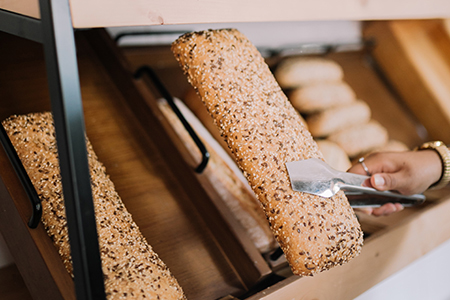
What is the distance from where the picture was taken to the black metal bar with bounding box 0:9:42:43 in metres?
0.52

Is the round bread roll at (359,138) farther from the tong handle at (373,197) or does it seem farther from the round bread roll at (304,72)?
the tong handle at (373,197)

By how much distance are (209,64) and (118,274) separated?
1.64ft

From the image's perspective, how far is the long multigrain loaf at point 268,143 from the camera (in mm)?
749

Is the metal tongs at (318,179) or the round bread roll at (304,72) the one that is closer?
the metal tongs at (318,179)

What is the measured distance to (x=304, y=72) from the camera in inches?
61.7

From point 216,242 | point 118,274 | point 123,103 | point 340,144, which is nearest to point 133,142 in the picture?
point 123,103

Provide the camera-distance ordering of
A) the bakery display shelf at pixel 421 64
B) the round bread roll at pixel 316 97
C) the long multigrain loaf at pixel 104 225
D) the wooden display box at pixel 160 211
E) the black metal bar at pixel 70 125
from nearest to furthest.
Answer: the black metal bar at pixel 70 125 → the long multigrain loaf at pixel 104 225 → the wooden display box at pixel 160 211 → the round bread roll at pixel 316 97 → the bakery display shelf at pixel 421 64

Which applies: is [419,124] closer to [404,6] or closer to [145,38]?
[404,6]

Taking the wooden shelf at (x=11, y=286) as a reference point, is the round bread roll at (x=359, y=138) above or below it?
below

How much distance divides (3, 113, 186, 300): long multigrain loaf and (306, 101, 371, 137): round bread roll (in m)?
0.99

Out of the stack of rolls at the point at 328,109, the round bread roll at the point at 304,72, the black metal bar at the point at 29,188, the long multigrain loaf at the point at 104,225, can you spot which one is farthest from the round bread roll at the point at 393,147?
the black metal bar at the point at 29,188

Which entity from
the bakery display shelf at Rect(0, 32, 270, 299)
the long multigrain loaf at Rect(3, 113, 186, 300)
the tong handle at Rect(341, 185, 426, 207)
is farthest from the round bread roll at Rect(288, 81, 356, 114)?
the long multigrain loaf at Rect(3, 113, 186, 300)

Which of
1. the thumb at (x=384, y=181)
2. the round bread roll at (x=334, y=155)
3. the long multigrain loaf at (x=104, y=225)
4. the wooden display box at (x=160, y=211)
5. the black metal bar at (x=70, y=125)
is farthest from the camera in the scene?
the round bread roll at (x=334, y=155)

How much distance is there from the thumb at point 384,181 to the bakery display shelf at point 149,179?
369 millimetres
